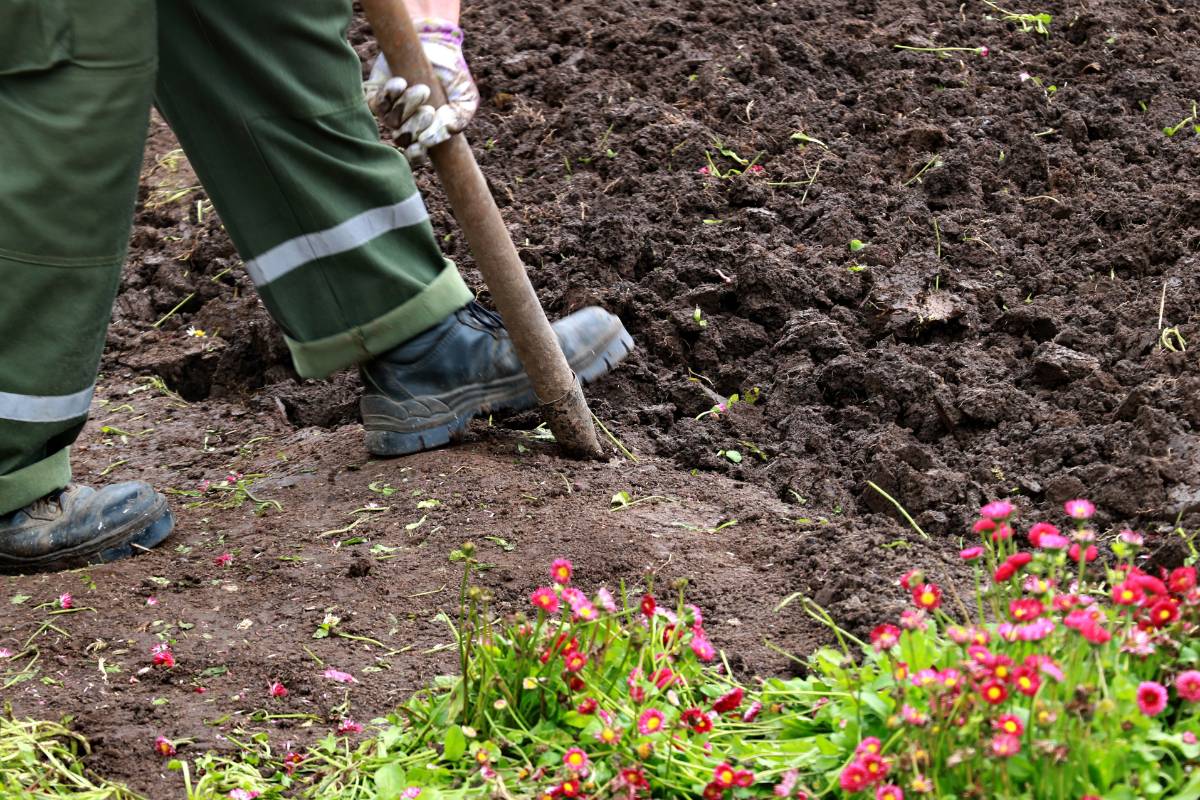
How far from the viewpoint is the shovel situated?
8.98 feet

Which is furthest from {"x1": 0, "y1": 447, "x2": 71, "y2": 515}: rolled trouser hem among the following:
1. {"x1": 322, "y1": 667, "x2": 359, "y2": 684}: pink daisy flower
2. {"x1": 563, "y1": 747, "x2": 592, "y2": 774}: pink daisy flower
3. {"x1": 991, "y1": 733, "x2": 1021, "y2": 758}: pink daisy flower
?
{"x1": 991, "y1": 733, "x2": 1021, "y2": 758}: pink daisy flower

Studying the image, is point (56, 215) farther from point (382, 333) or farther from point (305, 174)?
point (382, 333)

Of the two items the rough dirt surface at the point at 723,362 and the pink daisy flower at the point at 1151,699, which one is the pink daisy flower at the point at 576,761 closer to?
the rough dirt surface at the point at 723,362

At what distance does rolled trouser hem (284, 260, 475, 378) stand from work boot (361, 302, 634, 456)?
5 centimetres

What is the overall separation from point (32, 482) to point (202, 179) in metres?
0.74

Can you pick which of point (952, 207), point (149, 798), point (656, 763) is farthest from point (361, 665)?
point (952, 207)

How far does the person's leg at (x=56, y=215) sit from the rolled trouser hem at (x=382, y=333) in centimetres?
48

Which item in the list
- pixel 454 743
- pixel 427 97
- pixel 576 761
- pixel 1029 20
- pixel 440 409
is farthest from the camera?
pixel 1029 20

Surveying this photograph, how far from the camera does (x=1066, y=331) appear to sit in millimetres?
3133

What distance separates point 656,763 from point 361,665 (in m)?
0.72

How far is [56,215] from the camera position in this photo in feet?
8.28

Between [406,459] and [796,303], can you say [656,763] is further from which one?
[796,303]

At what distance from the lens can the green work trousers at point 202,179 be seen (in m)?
2.45

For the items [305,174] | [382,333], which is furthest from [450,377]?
[305,174]
